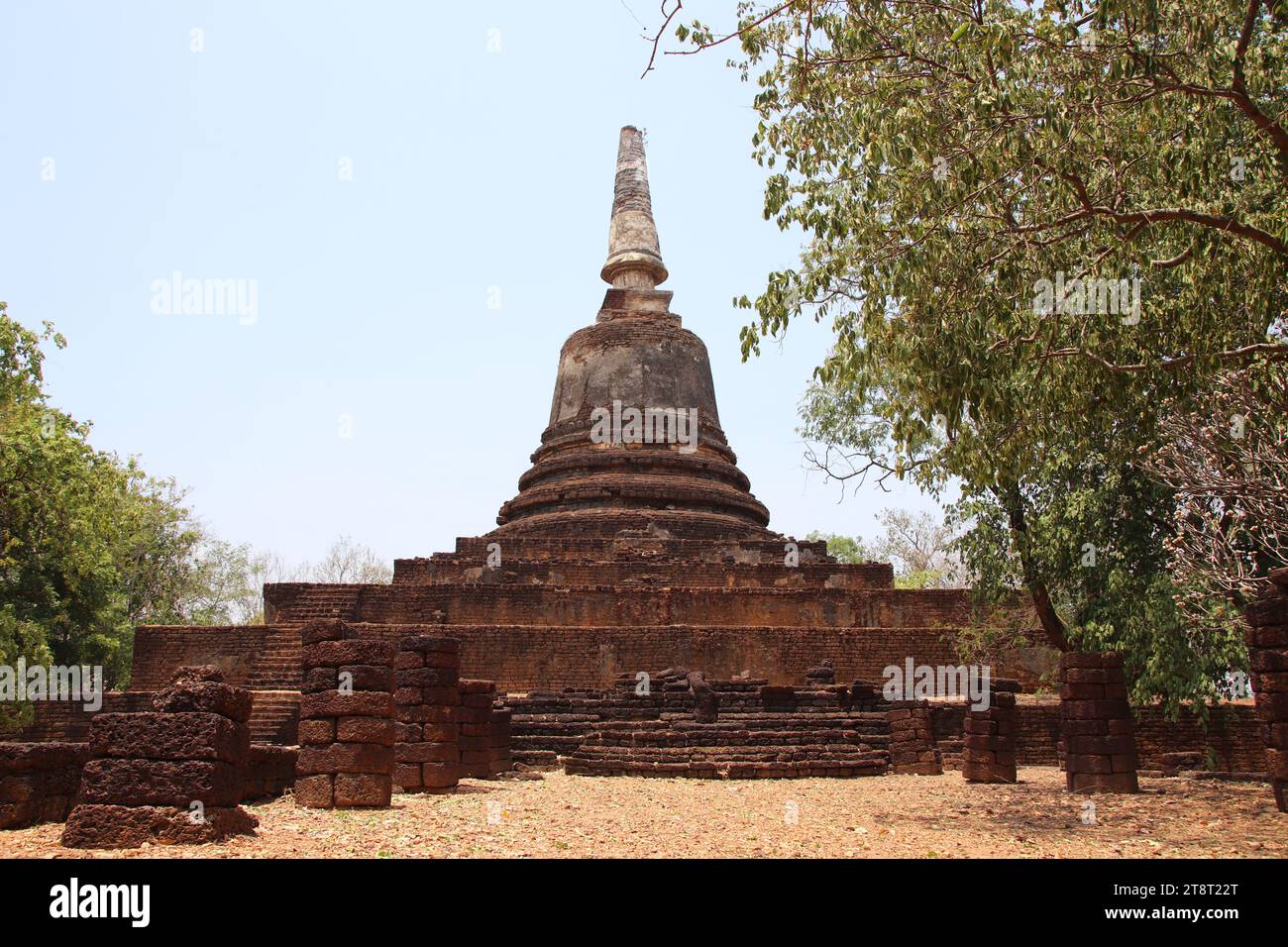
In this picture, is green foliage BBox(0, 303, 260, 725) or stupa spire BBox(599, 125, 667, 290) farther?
stupa spire BBox(599, 125, 667, 290)

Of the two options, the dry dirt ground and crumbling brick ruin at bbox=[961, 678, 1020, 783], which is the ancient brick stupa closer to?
crumbling brick ruin at bbox=[961, 678, 1020, 783]

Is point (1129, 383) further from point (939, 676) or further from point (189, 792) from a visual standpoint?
point (939, 676)

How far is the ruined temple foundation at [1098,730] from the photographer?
490 inches

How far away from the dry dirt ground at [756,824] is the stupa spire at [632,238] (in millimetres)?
17365

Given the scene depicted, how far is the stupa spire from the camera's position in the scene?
28.4m

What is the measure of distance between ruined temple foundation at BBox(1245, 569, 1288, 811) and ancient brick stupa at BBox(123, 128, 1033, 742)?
Result: 31.5ft

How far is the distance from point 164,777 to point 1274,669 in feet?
29.6

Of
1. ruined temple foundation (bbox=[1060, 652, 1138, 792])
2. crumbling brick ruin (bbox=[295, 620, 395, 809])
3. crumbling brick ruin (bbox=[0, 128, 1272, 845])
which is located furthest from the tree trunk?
crumbling brick ruin (bbox=[295, 620, 395, 809])

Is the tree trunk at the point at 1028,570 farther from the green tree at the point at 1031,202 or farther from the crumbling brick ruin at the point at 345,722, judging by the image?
the crumbling brick ruin at the point at 345,722

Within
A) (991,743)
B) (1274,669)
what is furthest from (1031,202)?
(991,743)

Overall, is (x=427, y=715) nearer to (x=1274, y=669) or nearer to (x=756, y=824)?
(x=756, y=824)

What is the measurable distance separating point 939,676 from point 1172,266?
11139mm

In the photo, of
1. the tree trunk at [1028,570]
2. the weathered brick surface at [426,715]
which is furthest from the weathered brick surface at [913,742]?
the weathered brick surface at [426,715]

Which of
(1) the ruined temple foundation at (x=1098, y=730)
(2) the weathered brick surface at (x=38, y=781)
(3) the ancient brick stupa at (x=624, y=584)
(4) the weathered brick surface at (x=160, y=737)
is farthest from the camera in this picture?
(3) the ancient brick stupa at (x=624, y=584)
